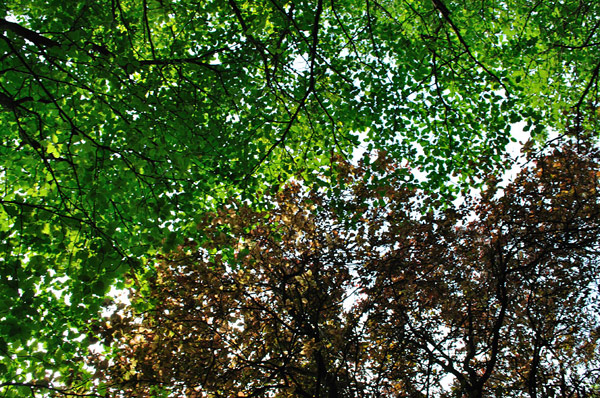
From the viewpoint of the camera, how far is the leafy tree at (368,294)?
7980mm

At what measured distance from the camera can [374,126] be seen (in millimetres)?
7188

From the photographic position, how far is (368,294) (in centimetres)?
921

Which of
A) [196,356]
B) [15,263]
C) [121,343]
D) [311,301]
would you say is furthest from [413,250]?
[15,263]

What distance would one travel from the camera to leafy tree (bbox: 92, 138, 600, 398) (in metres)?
7.98

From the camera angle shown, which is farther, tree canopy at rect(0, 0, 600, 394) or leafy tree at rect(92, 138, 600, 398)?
leafy tree at rect(92, 138, 600, 398)

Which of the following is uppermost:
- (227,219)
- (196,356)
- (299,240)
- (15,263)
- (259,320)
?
(299,240)

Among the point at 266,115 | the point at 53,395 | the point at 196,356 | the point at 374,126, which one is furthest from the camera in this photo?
the point at 196,356

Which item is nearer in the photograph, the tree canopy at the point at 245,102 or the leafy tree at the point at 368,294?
the tree canopy at the point at 245,102

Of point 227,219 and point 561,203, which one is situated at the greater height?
point 561,203

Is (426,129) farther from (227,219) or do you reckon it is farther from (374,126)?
(227,219)

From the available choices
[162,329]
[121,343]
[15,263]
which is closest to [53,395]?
[15,263]

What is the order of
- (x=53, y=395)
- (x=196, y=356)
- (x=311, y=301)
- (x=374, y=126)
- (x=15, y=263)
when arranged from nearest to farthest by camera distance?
(x=15, y=263) < (x=53, y=395) < (x=374, y=126) < (x=196, y=356) < (x=311, y=301)

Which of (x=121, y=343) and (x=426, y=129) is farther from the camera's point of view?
(x=121, y=343)

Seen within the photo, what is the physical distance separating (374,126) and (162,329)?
6.45m
